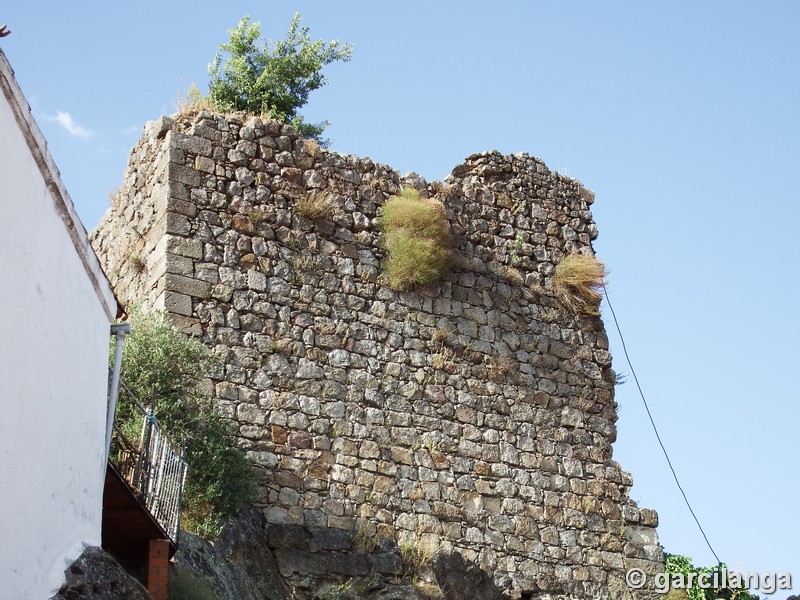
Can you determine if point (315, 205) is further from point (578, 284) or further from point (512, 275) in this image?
point (578, 284)

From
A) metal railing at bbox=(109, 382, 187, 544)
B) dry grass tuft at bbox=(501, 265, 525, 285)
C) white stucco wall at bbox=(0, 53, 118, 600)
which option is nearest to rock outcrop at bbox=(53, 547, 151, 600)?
white stucco wall at bbox=(0, 53, 118, 600)

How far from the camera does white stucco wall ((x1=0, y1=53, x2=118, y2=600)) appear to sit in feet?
22.3

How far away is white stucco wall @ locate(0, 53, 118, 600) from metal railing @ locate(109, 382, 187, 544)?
66cm

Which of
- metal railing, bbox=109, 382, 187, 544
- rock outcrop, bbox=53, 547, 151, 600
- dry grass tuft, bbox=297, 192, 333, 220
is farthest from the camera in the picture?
dry grass tuft, bbox=297, 192, 333, 220

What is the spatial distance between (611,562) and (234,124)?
235 inches

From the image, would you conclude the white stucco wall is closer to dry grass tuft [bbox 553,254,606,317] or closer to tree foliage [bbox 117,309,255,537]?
tree foliage [bbox 117,309,255,537]

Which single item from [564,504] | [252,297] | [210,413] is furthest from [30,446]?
[564,504]

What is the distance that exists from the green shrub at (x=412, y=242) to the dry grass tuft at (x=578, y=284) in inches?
62.5

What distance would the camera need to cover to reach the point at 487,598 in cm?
1260

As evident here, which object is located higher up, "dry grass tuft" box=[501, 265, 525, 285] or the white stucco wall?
"dry grass tuft" box=[501, 265, 525, 285]

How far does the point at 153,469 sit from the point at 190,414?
2.46 meters

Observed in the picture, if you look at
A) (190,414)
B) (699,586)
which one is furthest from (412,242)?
(699,586)

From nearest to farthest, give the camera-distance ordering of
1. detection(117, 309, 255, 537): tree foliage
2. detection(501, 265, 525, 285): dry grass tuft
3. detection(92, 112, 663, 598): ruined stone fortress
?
detection(117, 309, 255, 537): tree foliage → detection(92, 112, 663, 598): ruined stone fortress → detection(501, 265, 525, 285): dry grass tuft

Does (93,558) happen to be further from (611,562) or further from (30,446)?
(611,562)
